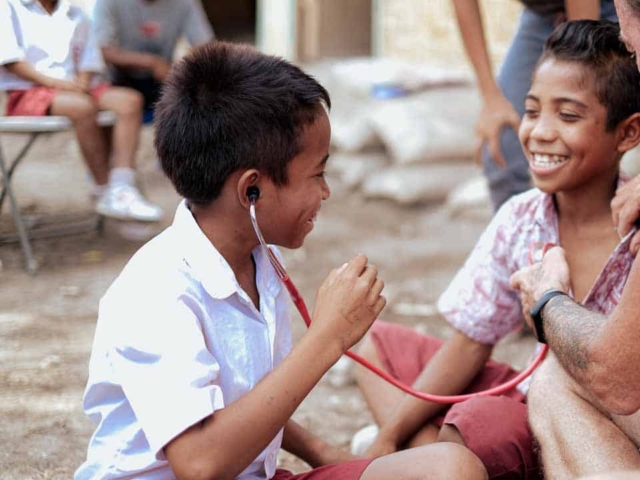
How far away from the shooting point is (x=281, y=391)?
1.75 metres

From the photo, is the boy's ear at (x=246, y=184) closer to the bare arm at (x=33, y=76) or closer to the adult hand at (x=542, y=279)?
the adult hand at (x=542, y=279)

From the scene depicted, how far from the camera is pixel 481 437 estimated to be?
220cm

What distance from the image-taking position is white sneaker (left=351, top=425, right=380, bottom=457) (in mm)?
2803

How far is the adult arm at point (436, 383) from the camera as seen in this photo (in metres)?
→ 2.52

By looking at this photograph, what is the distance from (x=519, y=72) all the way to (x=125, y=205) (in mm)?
2329

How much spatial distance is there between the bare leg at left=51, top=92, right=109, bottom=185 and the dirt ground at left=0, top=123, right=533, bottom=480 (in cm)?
44

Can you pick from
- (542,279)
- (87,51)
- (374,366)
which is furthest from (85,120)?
(542,279)

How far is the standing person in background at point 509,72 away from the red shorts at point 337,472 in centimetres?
149

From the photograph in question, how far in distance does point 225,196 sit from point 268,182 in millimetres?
92

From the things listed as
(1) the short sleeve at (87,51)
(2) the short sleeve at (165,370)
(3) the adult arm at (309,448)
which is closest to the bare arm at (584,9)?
(3) the adult arm at (309,448)

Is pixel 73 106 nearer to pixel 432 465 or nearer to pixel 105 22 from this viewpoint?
pixel 105 22

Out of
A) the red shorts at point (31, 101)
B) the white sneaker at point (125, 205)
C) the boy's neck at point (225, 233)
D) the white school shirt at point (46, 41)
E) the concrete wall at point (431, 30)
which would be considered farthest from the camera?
the concrete wall at point (431, 30)

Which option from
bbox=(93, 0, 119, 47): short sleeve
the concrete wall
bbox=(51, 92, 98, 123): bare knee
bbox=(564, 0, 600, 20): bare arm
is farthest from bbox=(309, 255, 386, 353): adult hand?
the concrete wall

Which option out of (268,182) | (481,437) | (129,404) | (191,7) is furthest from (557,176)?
(191,7)
